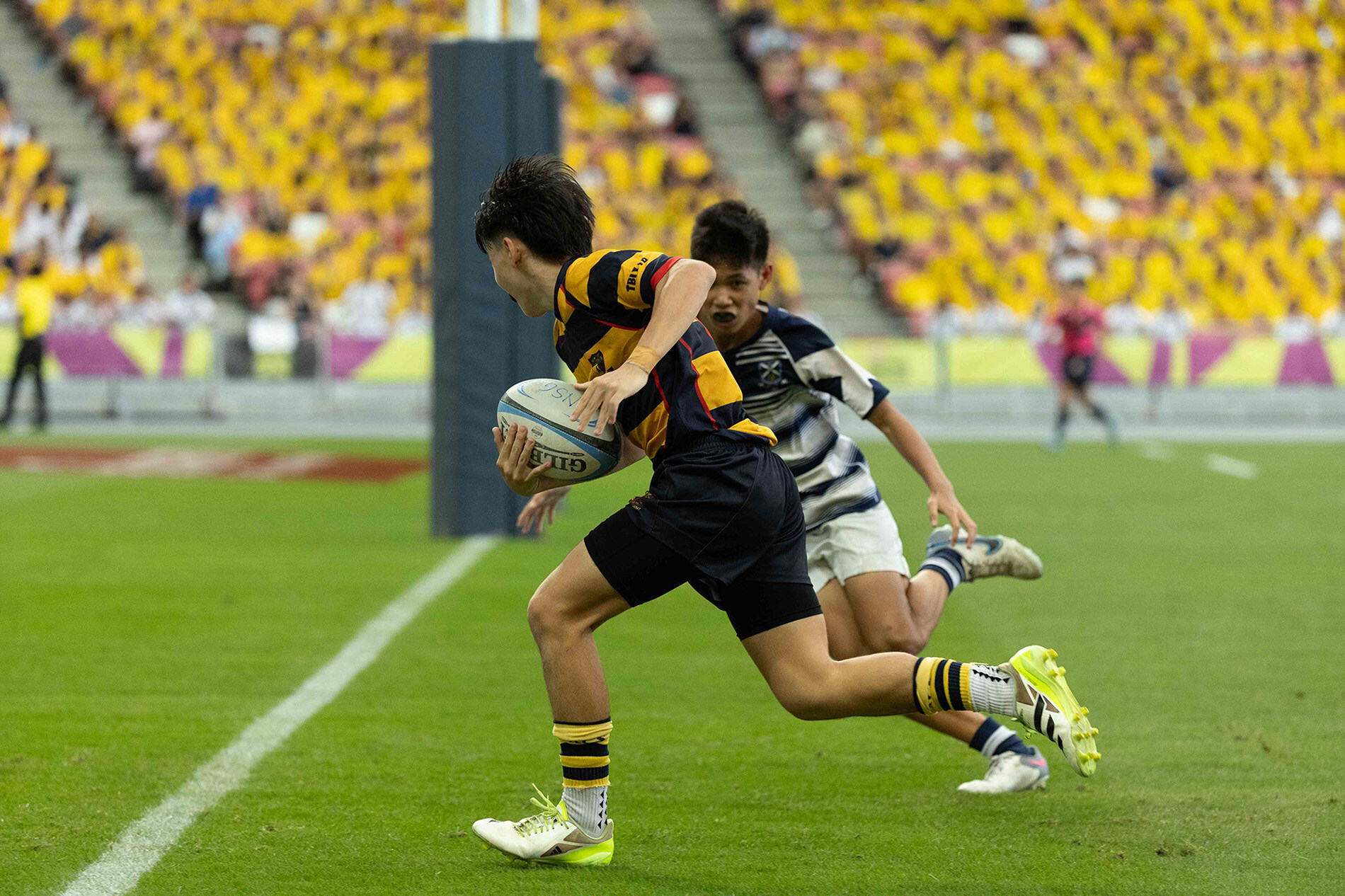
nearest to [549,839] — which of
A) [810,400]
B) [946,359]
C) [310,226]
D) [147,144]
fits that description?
[810,400]

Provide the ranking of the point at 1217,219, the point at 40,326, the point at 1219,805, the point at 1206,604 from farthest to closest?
1. the point at 1217,219
2. the point at 40,326
3. the point at 1206,604
4. the point at 1219,805

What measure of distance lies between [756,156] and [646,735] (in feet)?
79.1

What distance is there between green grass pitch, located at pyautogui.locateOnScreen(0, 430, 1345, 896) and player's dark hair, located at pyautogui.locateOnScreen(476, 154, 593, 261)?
4.94 ft

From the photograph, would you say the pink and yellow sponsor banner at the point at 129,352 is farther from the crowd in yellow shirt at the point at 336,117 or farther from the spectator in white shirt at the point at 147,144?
the spectator in white shirt at the point at 147,144

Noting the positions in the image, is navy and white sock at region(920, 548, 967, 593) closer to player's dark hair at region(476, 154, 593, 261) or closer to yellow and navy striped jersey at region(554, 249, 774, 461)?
yellow and navy striped jersey at region(554, 249, 774, 461)

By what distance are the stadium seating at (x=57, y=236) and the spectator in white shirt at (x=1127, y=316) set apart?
14976 millimetres

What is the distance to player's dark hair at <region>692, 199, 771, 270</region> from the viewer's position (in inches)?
180

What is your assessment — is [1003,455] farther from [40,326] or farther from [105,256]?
[105,256]

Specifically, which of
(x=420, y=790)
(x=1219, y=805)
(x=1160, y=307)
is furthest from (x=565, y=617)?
(x=1160, y=307)

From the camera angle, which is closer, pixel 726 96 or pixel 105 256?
pixel 105 256

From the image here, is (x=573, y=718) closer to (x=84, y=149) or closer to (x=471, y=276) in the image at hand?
(x=471, y=276)

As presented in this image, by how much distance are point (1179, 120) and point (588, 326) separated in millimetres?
27055

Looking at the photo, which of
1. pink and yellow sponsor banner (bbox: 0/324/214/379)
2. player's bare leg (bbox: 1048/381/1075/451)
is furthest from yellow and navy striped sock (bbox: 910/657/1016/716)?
pink and yellow sponsor banner (bbox: 0/324/214/379)

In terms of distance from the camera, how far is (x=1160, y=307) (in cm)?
2572
